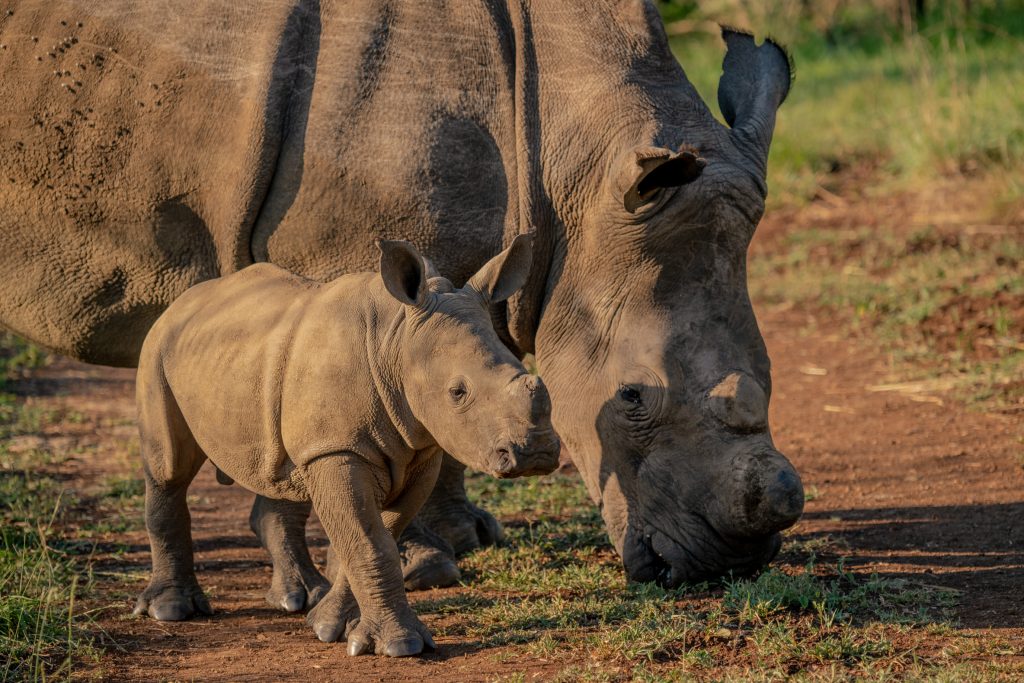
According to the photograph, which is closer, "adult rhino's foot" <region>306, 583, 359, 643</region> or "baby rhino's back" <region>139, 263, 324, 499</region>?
"baby rhino's back" <region>139, 263, 324, 499</region>

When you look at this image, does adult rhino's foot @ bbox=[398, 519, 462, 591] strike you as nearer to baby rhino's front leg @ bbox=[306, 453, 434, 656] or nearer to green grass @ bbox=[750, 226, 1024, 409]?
baby rhino's front leg @ bbox=[306, 453, 434, 656]

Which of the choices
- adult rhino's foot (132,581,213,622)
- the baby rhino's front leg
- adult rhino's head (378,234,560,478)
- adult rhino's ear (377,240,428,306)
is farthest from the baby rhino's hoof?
adult rhino's ear (377,240,428,306)

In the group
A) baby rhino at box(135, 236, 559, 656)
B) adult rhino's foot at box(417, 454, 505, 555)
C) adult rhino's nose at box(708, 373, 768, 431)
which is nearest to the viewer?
baby rhino at box(135, 236, 559, 656)

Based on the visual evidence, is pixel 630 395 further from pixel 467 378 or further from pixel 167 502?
pixel 167 502

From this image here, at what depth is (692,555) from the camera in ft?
16.8

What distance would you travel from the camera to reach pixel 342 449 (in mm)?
4367

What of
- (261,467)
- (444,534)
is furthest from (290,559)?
(444,534)

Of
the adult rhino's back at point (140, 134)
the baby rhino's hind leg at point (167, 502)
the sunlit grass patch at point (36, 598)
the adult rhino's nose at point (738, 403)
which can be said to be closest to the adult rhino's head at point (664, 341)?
the adult rhino's nose at point (738, 403)

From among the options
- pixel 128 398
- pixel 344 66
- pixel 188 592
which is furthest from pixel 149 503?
pixel 128 398

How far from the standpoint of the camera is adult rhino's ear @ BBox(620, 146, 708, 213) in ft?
15.9

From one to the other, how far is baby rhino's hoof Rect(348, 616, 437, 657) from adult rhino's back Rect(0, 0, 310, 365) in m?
1.48

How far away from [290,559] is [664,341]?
1.50 meters

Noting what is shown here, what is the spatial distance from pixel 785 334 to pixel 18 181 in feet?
18.1

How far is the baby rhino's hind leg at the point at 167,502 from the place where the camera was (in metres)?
4.92
